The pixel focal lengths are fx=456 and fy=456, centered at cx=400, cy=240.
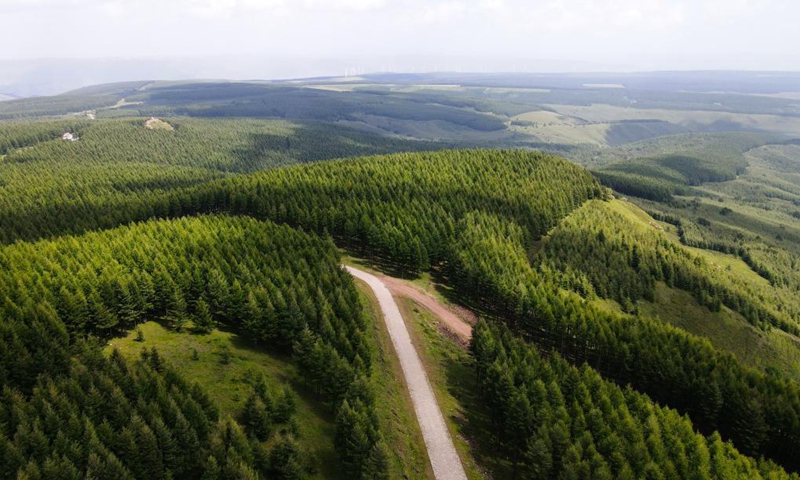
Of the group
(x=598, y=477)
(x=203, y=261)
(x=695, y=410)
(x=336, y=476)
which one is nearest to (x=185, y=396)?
(x=336, y=476)

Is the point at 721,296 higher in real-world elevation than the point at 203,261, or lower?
lower

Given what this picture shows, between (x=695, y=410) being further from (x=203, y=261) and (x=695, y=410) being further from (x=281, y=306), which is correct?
(x=203, y=261)

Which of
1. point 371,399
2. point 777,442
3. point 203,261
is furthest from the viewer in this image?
point 203,261

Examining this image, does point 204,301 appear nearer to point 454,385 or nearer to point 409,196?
point 454,385

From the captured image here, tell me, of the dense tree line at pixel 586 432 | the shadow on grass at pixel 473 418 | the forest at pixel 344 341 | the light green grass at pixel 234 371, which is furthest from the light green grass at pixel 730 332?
the light green grass at pixel 234 371

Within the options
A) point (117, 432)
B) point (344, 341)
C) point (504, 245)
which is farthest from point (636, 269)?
point (117, 432)

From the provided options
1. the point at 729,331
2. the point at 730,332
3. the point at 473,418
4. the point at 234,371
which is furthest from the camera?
the point at 729,331

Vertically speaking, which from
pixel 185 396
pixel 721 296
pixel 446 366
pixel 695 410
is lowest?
pixel 721 296
